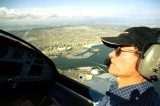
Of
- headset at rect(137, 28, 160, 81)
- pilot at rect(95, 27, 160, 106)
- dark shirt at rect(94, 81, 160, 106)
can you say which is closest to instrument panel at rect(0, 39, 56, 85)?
pilot at rect(95, 27, 160, 106)

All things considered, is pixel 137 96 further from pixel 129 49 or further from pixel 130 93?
pixel 129 49

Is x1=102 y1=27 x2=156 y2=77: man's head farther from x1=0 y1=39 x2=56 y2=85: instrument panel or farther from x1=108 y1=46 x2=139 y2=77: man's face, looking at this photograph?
x1=0 y1=39 x2=56 y2=85: instrument panel

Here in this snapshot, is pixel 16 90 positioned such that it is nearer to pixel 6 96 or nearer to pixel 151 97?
pixel 6 96

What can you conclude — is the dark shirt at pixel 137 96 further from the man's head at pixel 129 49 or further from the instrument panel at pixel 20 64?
the instrument panel at pixel 20 64

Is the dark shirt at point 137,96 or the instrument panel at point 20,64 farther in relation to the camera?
the instrument panel at point 20,64

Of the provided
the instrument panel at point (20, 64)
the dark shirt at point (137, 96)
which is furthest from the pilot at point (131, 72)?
the instrument panel at point (20, 64)

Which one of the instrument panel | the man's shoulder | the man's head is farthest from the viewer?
the instrument panel

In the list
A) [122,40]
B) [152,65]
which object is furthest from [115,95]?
[122,40]

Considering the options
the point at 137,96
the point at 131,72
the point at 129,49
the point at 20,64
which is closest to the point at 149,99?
the point at 137,96
